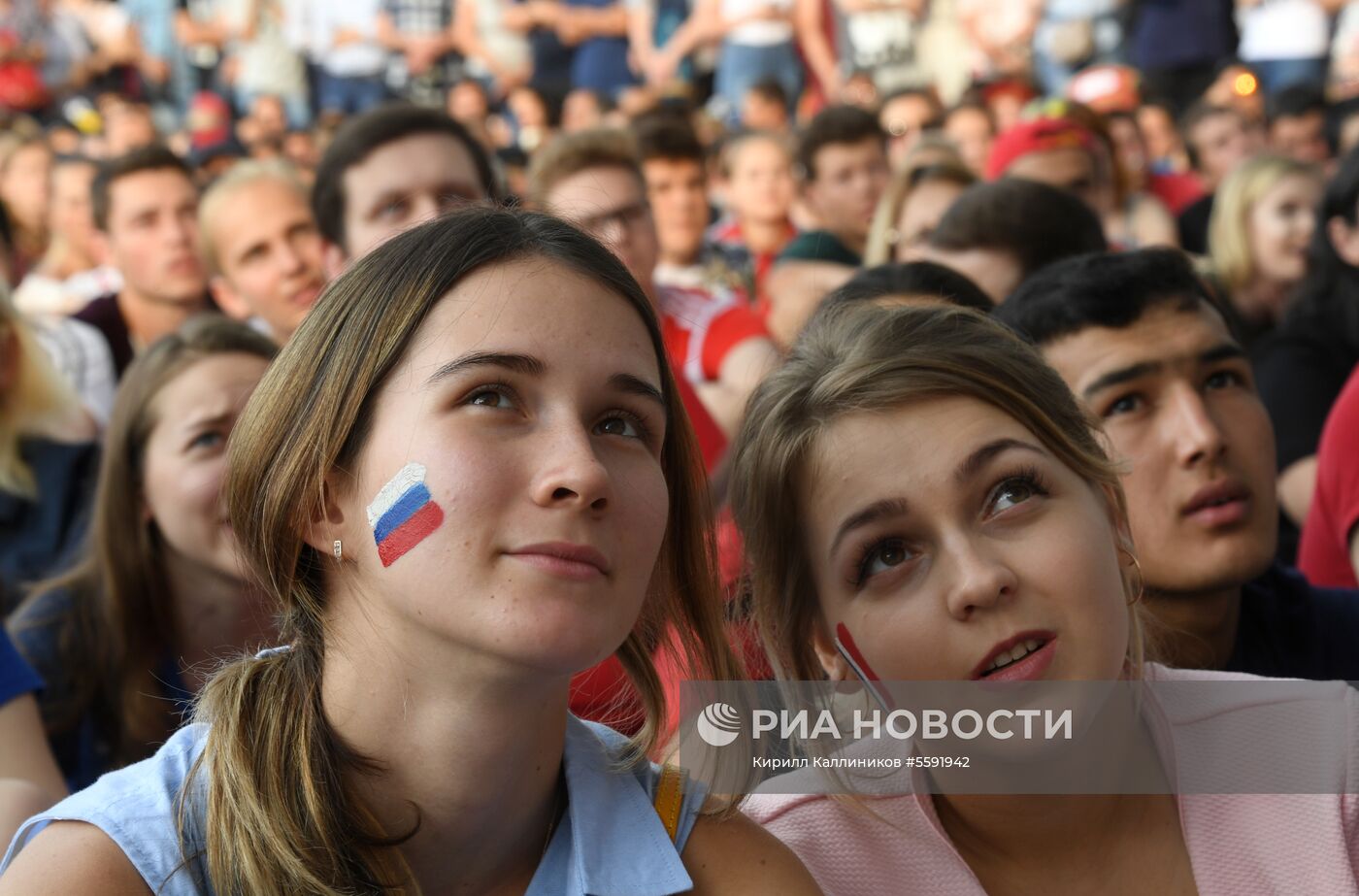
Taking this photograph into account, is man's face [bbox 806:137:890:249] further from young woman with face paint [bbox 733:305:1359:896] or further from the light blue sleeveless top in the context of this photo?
the light blue sleeveless top

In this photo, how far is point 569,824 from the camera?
162 cm

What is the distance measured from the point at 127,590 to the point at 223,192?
83.1 inches

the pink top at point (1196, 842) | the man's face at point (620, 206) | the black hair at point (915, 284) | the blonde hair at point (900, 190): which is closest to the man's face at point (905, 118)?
the blonde hair at point (900, 190)

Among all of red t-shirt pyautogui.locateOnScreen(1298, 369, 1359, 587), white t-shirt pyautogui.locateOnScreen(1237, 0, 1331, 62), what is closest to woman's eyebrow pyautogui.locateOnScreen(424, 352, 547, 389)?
red t-shirt pyautogui.locateOnScreen(1298, 369, 1359, 587)

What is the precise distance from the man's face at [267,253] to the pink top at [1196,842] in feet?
9.86

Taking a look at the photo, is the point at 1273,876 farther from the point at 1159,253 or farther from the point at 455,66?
the point at 455,66

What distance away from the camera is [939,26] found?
31.3 ft

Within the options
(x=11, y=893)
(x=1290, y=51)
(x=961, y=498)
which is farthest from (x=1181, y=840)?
(x=1290, y=51)

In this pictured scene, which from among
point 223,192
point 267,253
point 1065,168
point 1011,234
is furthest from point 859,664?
point 1065,168

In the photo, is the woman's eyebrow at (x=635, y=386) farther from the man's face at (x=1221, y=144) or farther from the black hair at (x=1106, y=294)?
the man's face at (x=1221, y=144)

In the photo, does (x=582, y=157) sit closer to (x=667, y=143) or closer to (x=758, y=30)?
(x=667, y=143)

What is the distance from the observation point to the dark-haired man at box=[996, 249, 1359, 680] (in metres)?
2.26

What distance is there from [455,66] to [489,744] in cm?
1040

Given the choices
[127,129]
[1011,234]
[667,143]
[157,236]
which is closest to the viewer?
[1011,234]
